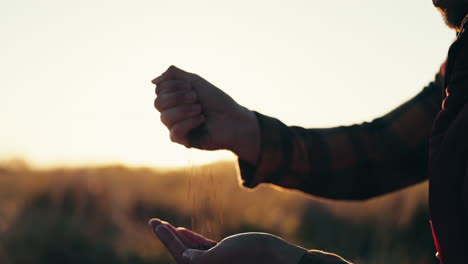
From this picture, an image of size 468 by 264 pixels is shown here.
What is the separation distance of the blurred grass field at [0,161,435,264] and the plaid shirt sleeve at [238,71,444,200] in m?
1.83

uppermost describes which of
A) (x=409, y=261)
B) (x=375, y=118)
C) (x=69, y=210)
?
(x=375, y=118)

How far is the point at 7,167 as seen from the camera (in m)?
7.70

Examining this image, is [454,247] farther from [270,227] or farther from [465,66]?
[270,227]

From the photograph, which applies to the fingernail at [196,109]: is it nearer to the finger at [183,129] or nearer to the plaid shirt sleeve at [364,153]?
the finger at [183,129]

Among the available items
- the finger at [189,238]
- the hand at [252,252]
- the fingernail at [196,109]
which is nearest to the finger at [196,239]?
the finger at [189,238]

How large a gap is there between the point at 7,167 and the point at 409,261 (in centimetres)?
526

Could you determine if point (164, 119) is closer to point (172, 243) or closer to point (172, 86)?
point (172, 86)

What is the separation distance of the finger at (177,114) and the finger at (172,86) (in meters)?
0.04

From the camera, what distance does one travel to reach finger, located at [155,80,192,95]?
4.47ft

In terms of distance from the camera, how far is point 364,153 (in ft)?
5.96

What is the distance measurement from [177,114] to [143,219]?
4688 millimetres

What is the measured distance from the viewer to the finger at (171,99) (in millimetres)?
1354

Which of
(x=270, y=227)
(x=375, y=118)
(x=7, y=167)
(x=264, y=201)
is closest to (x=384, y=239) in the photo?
(x=270, y=227)

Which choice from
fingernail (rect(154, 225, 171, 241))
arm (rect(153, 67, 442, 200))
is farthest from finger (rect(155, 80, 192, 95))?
fingernail (rect(154, 225, 171, 241))
